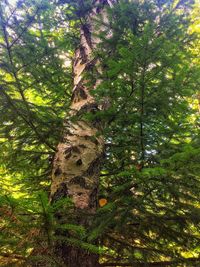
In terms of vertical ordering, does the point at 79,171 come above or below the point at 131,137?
below

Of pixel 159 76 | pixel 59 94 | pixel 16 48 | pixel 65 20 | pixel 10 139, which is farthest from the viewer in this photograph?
pixel 65 20

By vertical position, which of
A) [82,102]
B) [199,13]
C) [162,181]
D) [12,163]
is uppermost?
[199,13]

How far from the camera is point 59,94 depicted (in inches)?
165

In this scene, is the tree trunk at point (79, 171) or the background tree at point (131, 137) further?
the tree trunk at point (79, 171)

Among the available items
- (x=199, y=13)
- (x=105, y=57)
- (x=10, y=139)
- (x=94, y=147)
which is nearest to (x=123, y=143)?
(x=94, y=147)

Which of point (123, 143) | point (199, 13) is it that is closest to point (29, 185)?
point (123, 143)

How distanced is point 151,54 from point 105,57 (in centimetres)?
137

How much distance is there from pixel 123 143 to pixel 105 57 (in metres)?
1.21

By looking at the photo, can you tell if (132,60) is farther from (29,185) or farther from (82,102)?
(29,185)

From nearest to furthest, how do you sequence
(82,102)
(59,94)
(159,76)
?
(159,76) → (82,102) → (59,94)

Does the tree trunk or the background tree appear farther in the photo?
the tree trunk

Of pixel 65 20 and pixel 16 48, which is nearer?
pixel 16 48

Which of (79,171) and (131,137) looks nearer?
(131,137)

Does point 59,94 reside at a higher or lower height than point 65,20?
lower
